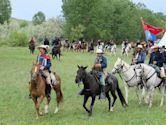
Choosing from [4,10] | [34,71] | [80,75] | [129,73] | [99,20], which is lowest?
[99,20]

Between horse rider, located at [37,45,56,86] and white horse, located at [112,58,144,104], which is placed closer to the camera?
horse rider, located at [37,45,56,86]

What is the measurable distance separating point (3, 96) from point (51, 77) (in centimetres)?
486

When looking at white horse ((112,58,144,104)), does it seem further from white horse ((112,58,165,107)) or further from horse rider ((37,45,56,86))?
horse rider ((37,45,56,86))

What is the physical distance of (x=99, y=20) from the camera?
90.9 meters

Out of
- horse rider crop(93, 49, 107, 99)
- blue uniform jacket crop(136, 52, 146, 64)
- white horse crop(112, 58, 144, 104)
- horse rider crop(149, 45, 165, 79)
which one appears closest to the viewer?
horse rider crop(93, 49, 107, 99)

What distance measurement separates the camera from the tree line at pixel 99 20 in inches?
3393

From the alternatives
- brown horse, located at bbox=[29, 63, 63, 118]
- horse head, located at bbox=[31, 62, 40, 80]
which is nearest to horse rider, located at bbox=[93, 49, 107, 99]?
brown horse, located at bbox=[29, 63, 63, 118]

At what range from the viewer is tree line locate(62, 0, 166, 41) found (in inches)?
3393

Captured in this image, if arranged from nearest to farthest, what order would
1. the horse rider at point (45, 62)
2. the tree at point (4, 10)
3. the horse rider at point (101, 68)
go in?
the horse rider at point (45, 62)
the horse rider at point (101, 68)
the tree at point (4, 10)

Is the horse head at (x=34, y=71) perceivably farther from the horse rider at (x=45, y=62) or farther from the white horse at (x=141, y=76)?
the white horse at (x=141, y=76)

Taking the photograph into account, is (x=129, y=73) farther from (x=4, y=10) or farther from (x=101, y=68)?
(x=4, y=10)

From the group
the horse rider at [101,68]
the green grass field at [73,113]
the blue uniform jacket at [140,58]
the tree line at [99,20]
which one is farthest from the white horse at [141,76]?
the tree line at [99,20]

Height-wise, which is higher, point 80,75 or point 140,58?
point 140,58

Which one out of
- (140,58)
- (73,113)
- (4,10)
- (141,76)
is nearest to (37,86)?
Answer: (73,113)
